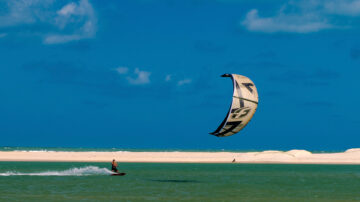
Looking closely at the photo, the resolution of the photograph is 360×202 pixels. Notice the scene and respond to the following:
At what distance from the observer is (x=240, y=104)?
3180cm

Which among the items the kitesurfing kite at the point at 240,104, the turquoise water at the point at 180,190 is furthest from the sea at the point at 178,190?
the kitesurfing kite at the point at 240,104

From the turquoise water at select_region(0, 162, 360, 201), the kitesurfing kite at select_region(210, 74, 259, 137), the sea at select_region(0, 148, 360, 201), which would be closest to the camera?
the kitesurfing kite at select_region(210, 74, 259, 137)

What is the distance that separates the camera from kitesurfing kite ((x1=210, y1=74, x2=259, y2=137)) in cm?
3167

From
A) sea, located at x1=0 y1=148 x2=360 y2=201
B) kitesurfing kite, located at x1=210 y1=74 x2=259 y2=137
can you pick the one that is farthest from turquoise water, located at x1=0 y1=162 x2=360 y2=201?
kitesurfing kite, located at x1=210 y1=74 x2=259 y2=137

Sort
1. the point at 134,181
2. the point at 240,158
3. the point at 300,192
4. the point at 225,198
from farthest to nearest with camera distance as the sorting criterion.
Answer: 1. the point at 240,158
2. the point at 134,181
3. the point at 300,192
4. the point at 225,198

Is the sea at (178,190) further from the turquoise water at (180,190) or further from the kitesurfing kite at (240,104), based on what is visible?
the kitesurfing kite at (240,104)

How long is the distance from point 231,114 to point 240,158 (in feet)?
254

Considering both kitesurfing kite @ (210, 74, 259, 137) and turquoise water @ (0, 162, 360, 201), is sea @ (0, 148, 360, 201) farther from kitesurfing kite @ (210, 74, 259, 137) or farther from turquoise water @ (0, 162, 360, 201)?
kitesurfing kite @ (210, 74, 259, 137)

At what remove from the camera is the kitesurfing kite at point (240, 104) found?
3167 cm

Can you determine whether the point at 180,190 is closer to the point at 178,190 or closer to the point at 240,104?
the point at 178,190

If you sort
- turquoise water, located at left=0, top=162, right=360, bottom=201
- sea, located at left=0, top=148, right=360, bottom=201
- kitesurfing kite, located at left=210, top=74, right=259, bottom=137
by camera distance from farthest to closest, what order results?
1. turquoise water, located at left=0, top=162, right=360, bottom=201
2. sea, located at left=0, top=148, right=360, bottom=201
3. kitesurfing kite, located at left=210, top=74, right=259, bottom=137

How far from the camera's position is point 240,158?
10825cm

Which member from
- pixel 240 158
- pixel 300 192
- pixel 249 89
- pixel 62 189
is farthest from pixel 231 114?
pixel 240 158

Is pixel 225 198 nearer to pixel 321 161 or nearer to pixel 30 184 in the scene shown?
pixel 30 184
